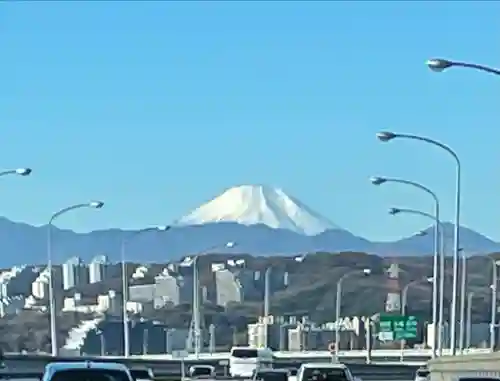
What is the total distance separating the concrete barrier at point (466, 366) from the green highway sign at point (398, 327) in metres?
37.3

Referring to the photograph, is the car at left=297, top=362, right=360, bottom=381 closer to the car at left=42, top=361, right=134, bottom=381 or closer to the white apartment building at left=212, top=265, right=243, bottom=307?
the car at left=42, top=361, right=134, bottom=381

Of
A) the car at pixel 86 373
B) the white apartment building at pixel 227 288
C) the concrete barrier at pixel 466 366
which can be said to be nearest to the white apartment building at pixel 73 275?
the white apartment building at pixel 227 288

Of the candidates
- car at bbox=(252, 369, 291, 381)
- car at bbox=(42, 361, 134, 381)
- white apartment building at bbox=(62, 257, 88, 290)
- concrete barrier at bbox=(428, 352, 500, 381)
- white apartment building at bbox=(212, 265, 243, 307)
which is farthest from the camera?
white apartment building at bbox=(62, 257, 88, 290)

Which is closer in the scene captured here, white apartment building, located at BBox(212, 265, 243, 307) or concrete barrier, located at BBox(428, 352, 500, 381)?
concrete barrier, located at BBox(428, 352, 500, 381)

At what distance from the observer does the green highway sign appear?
88.6 meters

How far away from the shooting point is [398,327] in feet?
292

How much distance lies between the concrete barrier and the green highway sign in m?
37.3

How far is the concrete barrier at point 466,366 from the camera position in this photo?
41694 millimetres

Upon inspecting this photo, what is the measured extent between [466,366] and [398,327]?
44.0 m

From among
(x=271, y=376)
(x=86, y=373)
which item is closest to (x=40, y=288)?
(x=271, y=376)

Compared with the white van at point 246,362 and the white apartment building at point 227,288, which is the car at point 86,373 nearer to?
the white van at point 246,362

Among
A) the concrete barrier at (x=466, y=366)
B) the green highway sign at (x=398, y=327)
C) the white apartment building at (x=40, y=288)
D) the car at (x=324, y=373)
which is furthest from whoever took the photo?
the white apartment building at (x=40, y=288)

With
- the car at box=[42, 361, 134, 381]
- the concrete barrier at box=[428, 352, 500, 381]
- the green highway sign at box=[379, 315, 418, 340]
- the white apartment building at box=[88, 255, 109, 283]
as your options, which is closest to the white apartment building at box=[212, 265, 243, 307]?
the white apartment building at box=[88, 255, 109, 283]

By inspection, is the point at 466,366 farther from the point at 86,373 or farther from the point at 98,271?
the point at 98,271
